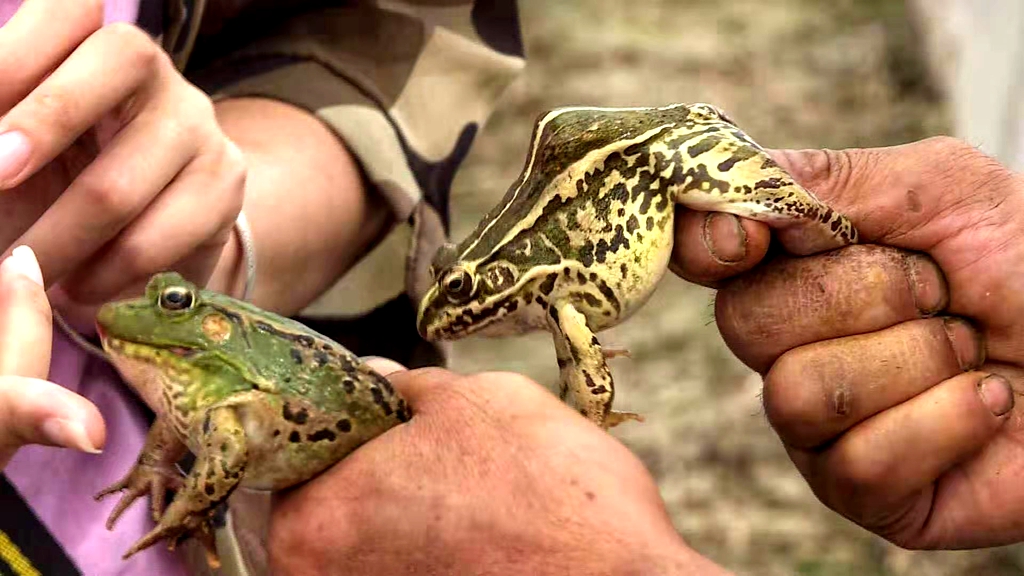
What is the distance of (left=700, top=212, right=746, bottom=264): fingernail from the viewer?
136 cm

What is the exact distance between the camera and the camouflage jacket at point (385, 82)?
2037 millimetres

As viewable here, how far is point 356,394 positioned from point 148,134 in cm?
42

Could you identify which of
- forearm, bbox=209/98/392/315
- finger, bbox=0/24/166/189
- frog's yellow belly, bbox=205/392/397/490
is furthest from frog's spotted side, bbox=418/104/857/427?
forearm, bbox=209/98/392/315

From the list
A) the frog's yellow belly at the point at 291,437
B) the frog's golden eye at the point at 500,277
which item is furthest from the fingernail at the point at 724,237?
the frog's yellow belly at the point at 291,437

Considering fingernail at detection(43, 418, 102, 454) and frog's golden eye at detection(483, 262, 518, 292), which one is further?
frog's golden eye at detection(483, 262, 518, 292)

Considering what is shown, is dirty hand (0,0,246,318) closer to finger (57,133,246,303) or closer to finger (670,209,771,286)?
finger (57,133,246,303)

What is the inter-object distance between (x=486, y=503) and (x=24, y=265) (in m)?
0.54

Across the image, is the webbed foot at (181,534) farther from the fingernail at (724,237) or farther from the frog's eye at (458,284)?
the fingernail at (724,237)

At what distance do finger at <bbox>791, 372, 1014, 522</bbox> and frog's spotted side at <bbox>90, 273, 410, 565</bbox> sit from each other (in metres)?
0.62

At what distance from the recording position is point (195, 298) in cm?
128

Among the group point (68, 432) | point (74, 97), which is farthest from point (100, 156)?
point (68, 432)

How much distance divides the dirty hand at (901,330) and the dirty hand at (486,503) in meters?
0.32

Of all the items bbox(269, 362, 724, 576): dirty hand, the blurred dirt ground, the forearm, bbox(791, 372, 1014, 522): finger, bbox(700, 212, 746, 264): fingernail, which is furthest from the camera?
the blurred dirt ground

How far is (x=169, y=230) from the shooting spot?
4.68ft
